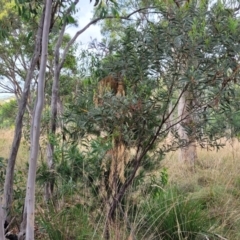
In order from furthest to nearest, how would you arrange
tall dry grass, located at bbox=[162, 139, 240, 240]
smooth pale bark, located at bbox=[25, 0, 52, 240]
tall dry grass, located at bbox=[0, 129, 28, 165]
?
tall dry grass, located at bbox=[0, 129, 28, 165], tall dry grass, located at bbox=[162, 139, 240, 240], smooth pale bark, located at bbox=[25, 0, 52, 240]

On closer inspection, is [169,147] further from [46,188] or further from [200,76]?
[46,188]

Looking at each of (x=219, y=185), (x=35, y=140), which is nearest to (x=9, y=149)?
(x=219, y=185)

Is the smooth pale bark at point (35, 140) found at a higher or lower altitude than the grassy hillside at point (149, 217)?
higher

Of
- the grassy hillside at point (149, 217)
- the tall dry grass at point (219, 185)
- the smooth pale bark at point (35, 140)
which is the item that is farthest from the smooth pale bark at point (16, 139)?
the tall dry grass at point (219, 185)

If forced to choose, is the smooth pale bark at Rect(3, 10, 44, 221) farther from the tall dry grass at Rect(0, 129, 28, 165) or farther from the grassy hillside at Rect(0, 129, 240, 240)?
the tall dry grass at Rect(0, 129, 28, 165)

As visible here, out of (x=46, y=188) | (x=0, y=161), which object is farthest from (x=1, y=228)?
(x=46, y=188)

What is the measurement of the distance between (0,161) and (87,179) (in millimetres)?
670

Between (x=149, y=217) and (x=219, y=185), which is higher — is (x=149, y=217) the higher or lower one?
the lower one

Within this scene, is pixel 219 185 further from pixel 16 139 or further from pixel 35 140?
pixel 35 140

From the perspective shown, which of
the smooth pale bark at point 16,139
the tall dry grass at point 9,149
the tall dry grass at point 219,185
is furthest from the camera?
the tall dry grass at point 9,149

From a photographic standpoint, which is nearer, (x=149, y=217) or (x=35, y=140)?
(x=35, y=140)

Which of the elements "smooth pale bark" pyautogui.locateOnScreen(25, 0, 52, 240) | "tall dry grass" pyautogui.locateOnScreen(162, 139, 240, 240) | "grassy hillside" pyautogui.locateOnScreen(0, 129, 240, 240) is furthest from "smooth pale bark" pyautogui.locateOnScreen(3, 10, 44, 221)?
"tall dry grass" pyautogui.locateOnScreen(162, 139, 240, 240)

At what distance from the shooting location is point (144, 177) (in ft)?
9.61

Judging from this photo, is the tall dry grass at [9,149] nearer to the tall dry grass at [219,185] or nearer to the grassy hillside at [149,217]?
the grassy hillside at [149,217]
